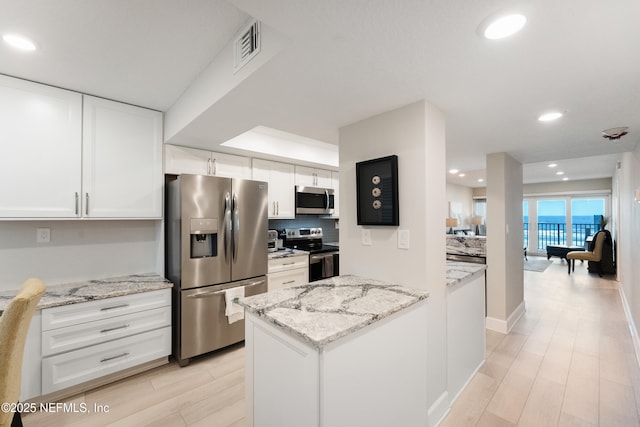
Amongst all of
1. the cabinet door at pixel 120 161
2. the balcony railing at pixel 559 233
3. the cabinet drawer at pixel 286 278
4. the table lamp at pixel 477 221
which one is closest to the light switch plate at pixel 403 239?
the cabinet drawer at pixel 286 278

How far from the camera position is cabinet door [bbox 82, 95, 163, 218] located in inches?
87.4

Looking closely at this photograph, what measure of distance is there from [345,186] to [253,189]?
1121 mm

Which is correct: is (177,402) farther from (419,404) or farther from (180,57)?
(180,57)

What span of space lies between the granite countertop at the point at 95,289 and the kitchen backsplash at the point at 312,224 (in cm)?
170

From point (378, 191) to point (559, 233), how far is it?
9.63 m

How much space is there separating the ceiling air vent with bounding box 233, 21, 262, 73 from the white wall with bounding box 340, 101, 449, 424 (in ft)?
3.20

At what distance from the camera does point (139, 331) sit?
2.26 m

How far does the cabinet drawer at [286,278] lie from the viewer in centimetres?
314

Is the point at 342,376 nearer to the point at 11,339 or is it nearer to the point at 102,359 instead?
the point at 11,339

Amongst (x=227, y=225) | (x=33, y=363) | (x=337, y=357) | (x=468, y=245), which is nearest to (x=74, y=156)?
(x=227, y=225)

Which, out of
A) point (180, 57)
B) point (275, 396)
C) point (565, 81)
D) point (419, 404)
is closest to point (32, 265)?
point (180, 57)

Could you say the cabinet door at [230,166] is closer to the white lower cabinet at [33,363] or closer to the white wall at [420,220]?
the white wall at [420,220]

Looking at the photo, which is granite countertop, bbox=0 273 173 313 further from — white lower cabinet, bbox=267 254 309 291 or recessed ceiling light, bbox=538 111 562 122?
recessed ceiling light, bbox=538 111 562 122

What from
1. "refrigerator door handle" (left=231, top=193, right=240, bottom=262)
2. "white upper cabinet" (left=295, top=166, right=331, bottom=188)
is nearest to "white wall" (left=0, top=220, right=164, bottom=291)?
"refrigerator door handle" (left=231, top=193, right=240, bottom=262)
